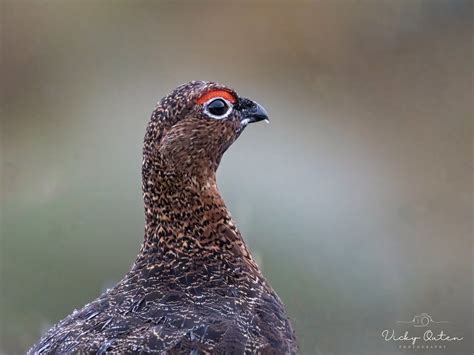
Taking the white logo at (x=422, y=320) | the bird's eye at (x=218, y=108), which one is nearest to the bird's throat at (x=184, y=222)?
the bird's eye at (x=218, y=108)

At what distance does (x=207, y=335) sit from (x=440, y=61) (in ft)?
27.7

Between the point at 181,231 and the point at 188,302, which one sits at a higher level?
the point at 181,231

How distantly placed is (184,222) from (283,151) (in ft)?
17.7

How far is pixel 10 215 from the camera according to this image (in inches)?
404

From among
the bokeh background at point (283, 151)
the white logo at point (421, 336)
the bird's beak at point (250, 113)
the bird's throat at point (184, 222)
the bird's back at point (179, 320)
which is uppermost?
the bokeh background at point (283, 151)

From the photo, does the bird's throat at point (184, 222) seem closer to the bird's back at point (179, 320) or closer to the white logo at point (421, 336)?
the bird's back at point (179, 320)

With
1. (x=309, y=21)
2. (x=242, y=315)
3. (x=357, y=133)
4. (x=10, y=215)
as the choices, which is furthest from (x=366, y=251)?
(x=242, y=315)

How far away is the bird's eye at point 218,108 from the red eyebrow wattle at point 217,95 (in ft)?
0.07

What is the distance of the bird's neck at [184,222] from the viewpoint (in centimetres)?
590

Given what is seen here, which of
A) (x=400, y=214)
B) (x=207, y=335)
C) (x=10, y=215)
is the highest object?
(x=400, y=214)

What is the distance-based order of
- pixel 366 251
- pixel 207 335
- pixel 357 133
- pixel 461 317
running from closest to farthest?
pixel 207 335 → pixel 461 317 → pixel 366 251 → pixel 357 133

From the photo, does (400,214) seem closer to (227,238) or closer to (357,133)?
(357,133)

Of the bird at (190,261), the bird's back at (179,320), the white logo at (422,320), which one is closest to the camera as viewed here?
the bird's back at (179,320)

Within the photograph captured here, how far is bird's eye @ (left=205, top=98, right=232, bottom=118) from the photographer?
603 centimetres
